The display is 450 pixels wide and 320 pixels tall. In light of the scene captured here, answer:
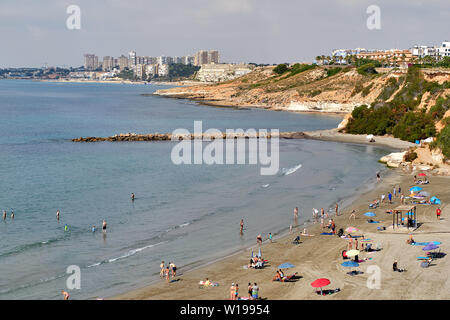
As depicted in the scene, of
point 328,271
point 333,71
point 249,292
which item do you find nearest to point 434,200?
point 328,271

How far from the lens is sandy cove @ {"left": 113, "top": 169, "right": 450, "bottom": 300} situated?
24839 millimetres

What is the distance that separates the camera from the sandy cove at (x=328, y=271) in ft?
81.5

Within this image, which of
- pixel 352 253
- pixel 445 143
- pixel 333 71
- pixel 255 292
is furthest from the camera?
pixel 333 71

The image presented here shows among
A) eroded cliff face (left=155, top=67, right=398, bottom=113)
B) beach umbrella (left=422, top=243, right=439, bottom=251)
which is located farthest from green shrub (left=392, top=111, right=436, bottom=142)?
eroded cliff face (left=155, top=67, right=398, bottom=113)

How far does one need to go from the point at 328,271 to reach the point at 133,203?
2171cm

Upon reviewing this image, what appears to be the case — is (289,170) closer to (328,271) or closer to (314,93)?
(328,271)

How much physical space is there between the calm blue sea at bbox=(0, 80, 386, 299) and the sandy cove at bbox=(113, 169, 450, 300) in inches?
71.4

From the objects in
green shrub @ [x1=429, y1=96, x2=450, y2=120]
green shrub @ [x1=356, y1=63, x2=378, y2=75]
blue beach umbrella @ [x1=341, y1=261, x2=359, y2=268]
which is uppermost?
green shrub @ [x1=356, y1=63, x2=378, y2=75]

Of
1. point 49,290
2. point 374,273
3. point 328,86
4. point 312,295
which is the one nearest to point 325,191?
point 374,273

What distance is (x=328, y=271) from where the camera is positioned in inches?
1099

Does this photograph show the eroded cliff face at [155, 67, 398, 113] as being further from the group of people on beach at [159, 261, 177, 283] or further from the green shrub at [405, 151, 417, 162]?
the group of people on beach at [159, 261, 177, 283]

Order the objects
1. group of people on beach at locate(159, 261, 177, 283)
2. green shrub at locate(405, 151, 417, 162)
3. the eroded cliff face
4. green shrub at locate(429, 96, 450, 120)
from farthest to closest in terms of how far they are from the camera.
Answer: the eroded cliff face, green shrub at locate(429, 96, 450, 120), green shrub at locate(405, 151, 417, 162), group of people on beach at locate(159, 261, 177, 283)

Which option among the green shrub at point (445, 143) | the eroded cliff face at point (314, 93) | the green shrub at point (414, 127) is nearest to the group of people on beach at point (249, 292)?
the green shrub at point (445, 143)

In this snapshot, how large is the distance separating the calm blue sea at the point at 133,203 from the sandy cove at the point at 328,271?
71.4 inches
